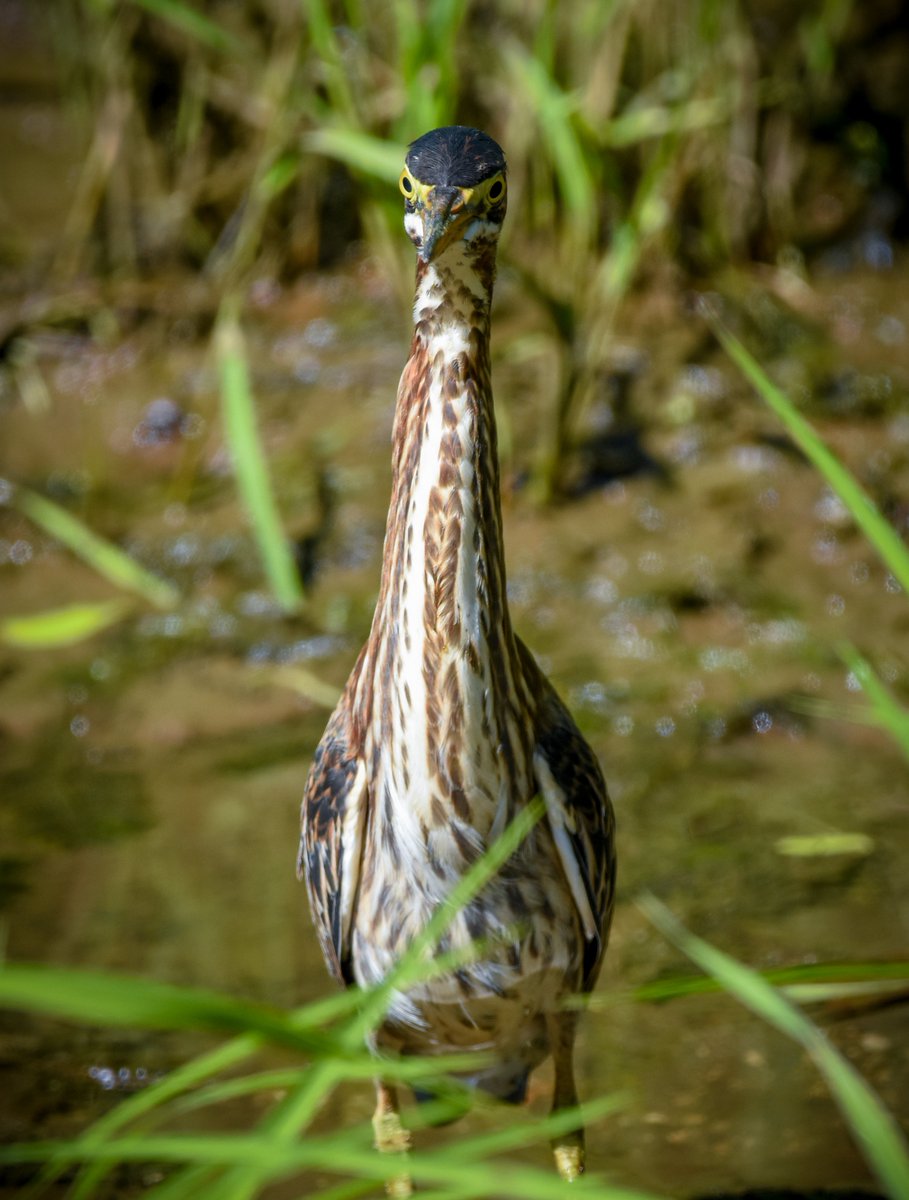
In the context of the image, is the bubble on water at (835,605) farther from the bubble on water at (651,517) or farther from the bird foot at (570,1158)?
the bird foot at (570,1158)

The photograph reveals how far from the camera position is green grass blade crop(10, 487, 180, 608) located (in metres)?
5.48

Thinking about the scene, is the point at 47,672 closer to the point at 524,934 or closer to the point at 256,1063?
the point at 256,1063

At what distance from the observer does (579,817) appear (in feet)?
10.2

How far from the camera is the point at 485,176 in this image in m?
2.69

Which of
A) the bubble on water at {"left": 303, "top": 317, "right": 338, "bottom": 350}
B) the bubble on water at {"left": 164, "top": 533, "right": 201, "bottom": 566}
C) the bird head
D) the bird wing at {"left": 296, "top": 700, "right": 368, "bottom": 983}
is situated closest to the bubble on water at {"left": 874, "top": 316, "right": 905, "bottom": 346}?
the bubble on water at {"left": 303, "top": 317, "right": 338, "bottom": 350}

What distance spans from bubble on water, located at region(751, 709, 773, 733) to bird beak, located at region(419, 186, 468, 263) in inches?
114

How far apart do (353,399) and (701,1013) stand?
3.19m

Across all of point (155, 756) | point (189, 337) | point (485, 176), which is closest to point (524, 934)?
point (485, 176)

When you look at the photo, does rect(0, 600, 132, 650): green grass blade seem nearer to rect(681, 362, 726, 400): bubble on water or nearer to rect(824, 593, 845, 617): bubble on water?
rect(681, 362, 726, 400): bubble on water

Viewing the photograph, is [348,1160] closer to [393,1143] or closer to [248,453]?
[393,1143]

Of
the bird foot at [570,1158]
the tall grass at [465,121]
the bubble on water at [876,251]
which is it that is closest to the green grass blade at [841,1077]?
the bird foot at [570,1158]

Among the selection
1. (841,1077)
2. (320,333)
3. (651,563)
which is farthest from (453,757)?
(320,333)

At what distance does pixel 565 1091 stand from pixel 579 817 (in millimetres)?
745

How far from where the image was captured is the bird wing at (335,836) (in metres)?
3.14
